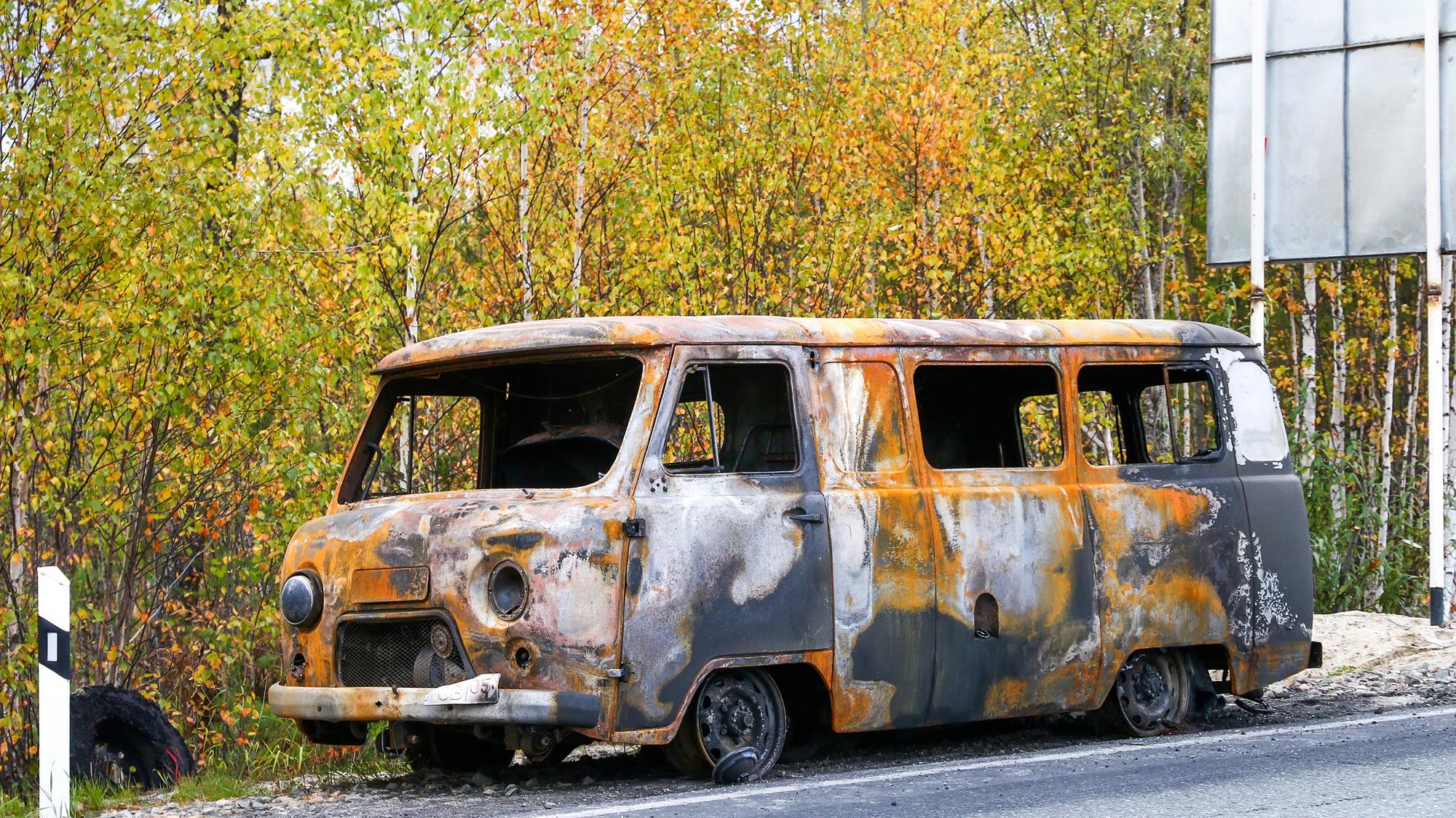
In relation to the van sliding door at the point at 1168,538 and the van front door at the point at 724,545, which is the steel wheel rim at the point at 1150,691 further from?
the van front door at the point at 724,545

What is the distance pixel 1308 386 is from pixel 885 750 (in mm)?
9600

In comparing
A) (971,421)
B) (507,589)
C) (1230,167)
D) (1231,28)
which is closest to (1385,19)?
(1231,28)

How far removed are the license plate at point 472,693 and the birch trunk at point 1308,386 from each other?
32.2 ft

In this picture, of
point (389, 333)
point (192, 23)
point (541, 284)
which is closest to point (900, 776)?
point (192, 23)

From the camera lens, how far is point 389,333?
51.7 feet

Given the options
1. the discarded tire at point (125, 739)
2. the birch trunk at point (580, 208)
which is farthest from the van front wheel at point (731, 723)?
the birch trunk at point (580, 208)

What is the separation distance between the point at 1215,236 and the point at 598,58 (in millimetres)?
6139

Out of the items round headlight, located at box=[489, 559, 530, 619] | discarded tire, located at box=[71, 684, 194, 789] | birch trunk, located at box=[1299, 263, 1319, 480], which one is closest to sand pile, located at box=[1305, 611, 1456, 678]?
birch trunk, located at box=[1299, 263, 1319, 480]

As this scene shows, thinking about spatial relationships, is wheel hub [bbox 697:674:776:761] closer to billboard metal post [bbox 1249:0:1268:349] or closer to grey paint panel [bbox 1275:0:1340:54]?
billboard metal post [bbox 1249:0:1268:349]

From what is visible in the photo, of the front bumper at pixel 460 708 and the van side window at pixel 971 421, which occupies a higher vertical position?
the van side window at pixel 971 421

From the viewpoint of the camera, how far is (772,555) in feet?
24.8

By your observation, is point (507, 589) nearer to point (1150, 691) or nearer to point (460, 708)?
point (460, 708)

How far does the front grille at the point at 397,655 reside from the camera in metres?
7.16

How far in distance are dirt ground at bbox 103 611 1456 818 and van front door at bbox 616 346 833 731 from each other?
0.56 m
